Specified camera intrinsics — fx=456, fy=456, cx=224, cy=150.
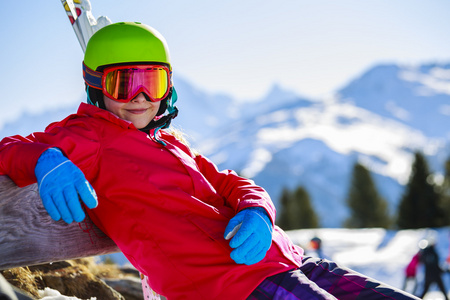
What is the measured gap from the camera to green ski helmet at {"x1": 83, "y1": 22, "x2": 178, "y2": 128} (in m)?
2.23

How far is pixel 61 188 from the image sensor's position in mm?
1768

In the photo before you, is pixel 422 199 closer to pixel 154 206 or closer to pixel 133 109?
pixel 133 109

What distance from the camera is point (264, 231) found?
2.02 metres

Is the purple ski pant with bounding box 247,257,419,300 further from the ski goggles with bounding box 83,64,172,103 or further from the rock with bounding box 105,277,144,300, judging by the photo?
the rock with bounding box 105,277,144,300

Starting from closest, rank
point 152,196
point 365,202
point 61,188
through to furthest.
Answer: point 61,188 → point 152,196 → point 365,202

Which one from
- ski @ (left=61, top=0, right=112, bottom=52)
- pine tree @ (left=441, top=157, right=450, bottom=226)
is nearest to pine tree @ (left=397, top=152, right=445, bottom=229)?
pine tree @ (left=441, top=157, right=450, bottom=226)

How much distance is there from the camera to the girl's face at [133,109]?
7.58 ft

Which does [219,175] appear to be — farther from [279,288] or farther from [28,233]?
[28,233]

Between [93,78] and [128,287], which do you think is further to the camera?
[128,287]

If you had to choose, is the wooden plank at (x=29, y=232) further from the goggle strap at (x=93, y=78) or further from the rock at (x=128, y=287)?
the rock at (x=128, y=287)

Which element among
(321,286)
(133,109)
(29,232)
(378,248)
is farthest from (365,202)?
(29,232)

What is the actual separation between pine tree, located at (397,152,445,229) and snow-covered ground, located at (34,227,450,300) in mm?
8654

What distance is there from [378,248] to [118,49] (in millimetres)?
22052

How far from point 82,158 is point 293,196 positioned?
133 ft
